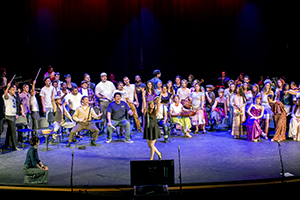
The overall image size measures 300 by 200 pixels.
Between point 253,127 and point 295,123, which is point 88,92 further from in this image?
point 295,123

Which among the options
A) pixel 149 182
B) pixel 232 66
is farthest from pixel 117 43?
pixel 149 182

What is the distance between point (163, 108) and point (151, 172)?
4280 mm

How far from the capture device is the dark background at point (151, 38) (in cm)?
1131

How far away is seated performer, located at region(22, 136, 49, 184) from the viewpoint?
16.2 feet

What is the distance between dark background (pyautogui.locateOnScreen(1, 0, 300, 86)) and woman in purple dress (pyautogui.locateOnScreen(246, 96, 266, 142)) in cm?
462

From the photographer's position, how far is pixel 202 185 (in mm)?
4824

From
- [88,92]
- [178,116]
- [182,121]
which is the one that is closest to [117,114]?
[88,92]

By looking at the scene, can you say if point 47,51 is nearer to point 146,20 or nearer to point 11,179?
point 146,20

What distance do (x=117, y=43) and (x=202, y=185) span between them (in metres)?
8.42

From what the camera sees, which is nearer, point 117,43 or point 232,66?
→ point 117,43

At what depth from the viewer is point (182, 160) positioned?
635 centimetres

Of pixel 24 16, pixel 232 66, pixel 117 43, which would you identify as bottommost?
pixel 232 66

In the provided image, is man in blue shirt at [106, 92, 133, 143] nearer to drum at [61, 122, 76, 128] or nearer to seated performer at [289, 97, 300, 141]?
drum at [61, 122, 76, 128]

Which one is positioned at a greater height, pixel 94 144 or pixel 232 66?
pixel 232 66
